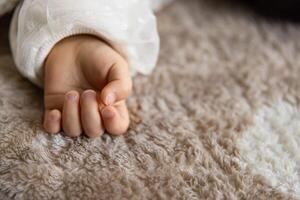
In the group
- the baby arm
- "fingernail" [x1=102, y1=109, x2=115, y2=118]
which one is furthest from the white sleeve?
"fingernail" [x1=102, y1=109, x2=115, y2=118]

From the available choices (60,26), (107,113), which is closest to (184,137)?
(107,113)

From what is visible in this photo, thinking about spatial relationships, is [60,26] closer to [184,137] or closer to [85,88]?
[85,88]

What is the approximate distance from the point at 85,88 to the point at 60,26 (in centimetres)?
8

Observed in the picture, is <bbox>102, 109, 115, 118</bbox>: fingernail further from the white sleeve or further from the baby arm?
the white sleeve

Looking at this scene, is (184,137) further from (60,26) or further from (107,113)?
(60,26)

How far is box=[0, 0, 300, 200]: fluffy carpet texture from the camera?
485 mm

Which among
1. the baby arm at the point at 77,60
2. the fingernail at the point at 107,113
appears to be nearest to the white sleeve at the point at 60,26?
the baby arm at the point at 77,60

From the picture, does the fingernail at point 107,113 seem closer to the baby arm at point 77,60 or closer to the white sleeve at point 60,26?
the baby arm at point 77,60

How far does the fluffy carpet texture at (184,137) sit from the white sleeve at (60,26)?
5cm

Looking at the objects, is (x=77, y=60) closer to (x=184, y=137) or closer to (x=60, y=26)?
(x=60, y=26)

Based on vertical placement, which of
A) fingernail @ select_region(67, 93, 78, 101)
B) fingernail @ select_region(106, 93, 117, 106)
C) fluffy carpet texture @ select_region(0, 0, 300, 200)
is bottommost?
fluffy carpet texture @ select_region(0, 0, 300, 200)

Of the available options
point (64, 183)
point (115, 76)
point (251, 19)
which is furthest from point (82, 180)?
point (251, 19)

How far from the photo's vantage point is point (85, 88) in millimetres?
567

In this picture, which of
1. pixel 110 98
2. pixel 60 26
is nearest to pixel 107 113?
pixel 110 98
